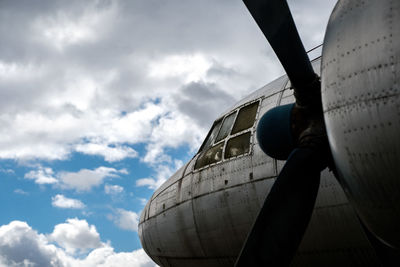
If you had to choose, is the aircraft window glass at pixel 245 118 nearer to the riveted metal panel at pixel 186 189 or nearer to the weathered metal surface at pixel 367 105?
the riveted metal panel at pixel 186 189

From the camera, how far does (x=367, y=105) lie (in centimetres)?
383

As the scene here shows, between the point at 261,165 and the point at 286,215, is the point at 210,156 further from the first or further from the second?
the point at 286,215

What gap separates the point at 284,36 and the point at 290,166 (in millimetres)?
1866

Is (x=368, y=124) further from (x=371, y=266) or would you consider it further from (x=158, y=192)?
(x=158, y=192)

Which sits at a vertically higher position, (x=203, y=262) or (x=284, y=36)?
(x=284, y=36)

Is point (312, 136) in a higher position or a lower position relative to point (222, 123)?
lower

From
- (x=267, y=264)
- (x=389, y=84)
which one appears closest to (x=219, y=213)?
(x=267, y=264)

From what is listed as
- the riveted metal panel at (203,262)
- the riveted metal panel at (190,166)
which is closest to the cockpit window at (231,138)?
the riveted metal panel at (190,166)

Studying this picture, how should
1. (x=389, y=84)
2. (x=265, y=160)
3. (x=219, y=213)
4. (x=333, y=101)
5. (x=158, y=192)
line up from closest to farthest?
(x=389, y=84), (x=333, y=101), (x=265, y=160), (x=219, y=213), (x=158, y=192)

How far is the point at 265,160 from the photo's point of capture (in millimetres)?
8445

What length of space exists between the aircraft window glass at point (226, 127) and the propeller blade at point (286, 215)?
4565 millimetres

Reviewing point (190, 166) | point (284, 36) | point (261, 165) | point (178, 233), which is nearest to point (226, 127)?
point (190, 166)

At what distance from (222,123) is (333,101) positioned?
689 centimetres

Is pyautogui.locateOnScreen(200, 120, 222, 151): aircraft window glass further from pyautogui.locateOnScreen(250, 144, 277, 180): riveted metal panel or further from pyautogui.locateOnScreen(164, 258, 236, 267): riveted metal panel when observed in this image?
pyautogui.locateOnScreen(164, 258, 236, 267): riveted metal panel
